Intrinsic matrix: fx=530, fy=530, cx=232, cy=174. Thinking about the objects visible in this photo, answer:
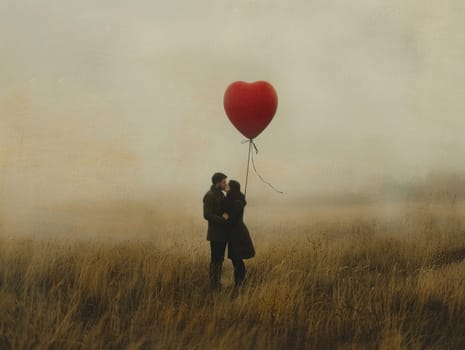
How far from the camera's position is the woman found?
5.68 metres

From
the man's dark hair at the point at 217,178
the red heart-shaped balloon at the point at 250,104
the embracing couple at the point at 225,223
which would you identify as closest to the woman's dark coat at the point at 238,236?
the embracing couple at the point at 225,223

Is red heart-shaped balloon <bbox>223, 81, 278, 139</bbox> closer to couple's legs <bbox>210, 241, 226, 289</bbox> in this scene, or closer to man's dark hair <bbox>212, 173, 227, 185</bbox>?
man's dark hair <bbox>212, 173, 227, 185</bbox>

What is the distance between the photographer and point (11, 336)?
4082mm

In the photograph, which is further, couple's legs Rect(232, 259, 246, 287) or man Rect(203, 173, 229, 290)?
couple's legs Rect(232, 259, 246, 287)

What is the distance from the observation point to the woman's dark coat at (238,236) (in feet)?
18.7

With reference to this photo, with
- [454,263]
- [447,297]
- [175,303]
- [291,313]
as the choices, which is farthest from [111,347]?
[454,263]

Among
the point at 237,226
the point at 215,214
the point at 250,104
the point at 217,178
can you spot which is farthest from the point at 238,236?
the point at 250,104

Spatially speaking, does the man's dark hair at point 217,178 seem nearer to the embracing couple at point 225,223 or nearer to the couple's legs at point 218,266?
the embracing couple at point 225,223

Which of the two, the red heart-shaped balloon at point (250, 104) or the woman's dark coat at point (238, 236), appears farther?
the red heart-shaped balloon at point (250, 104)

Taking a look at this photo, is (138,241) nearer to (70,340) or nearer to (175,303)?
(175,303)

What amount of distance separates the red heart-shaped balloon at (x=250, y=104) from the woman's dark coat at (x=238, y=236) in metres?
0.88

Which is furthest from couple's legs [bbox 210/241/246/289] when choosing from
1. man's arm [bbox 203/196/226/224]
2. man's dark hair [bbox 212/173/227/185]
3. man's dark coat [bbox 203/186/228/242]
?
man's dark hair [bbox 212/173/227/185]

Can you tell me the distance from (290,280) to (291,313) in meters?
1.11

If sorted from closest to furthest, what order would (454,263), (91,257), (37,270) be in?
1. (37,270)
2. (91,257)
3. (454,263)
